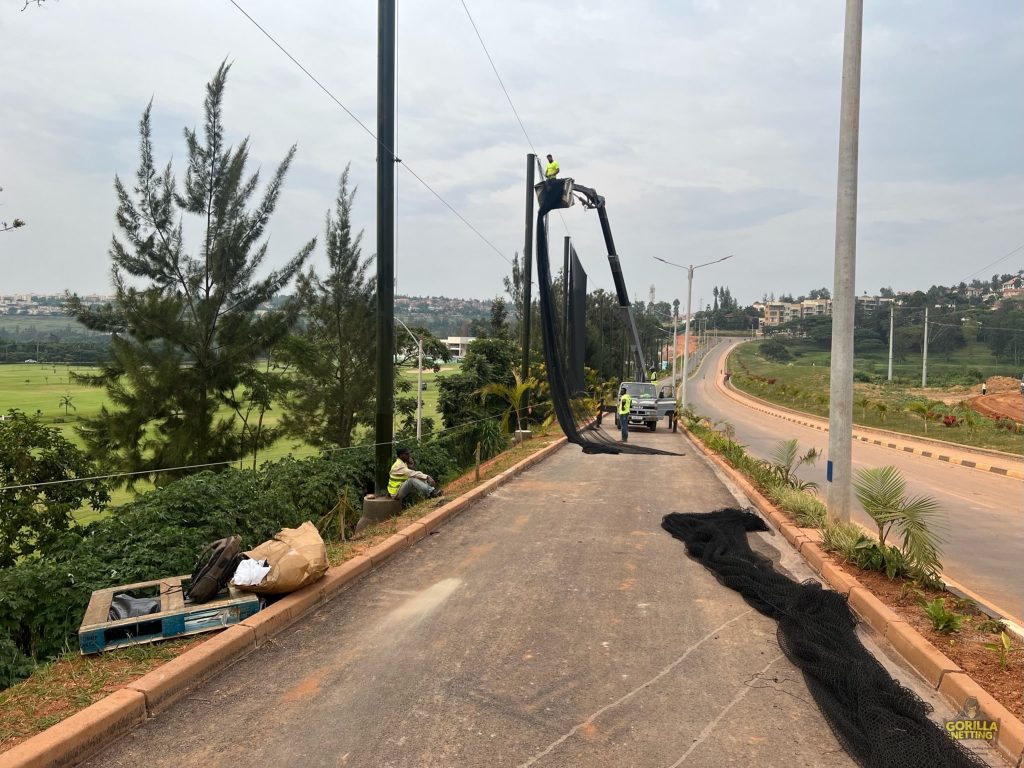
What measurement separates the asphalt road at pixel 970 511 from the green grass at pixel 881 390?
4.81m

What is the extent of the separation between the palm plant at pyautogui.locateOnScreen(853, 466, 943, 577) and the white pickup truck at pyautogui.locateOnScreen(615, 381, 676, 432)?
60.9ft

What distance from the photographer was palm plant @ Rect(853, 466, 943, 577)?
5992 millimetres

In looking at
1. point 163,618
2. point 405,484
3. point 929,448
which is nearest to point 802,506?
point 405,484

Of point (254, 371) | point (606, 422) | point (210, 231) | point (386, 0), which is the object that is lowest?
point (606, 422)

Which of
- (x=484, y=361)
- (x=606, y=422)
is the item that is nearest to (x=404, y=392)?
(x=484, y=361)

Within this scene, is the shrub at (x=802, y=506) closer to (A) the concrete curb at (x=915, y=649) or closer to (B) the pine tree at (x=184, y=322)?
(A) the concrete curb at (x=915, y=649)

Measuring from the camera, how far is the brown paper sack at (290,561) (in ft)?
17.5

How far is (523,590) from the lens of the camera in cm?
610

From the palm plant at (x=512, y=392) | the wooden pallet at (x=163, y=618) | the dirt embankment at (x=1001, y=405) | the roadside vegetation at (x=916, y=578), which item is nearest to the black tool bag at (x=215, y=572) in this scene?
the wooden pallet at (x=163, y=618)

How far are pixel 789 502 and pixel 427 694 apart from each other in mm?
6736

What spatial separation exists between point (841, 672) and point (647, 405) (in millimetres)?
21997

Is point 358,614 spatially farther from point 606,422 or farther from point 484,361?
point 606,422

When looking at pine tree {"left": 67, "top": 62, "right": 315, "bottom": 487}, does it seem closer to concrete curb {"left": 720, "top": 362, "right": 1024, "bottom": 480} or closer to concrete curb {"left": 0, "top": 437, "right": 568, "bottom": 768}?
concrete curb {"left": 0, "top": 437, "right": 568, "bottom": 768}

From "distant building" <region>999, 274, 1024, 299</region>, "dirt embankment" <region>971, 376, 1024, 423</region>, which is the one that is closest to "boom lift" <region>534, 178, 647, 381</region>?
"dirt embankment" <region>971, 376, 1024, 423</region>
